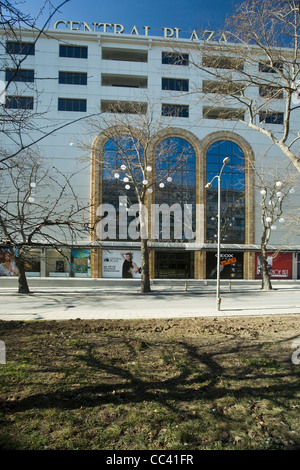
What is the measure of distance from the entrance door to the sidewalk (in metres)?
3.42

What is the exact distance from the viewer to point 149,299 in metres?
16.5

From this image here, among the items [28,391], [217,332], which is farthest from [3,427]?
[217,332]

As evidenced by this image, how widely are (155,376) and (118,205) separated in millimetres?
26044

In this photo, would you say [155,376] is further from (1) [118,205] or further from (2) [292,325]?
(1) [118,205]

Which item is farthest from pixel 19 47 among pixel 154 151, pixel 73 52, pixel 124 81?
pixel 73 52

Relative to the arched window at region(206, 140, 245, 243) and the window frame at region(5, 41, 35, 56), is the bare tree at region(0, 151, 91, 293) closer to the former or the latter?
the window frame at region(5, 41, 35, 56)

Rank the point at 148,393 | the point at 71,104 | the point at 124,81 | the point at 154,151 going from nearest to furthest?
the point at 148,393 < the point at 154,151 < the point at 71,104 < the point at 124,81

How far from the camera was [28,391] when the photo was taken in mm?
3787

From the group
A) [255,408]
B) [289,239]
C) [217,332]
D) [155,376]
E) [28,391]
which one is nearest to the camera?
[255,408]

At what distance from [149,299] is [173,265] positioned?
1464cm

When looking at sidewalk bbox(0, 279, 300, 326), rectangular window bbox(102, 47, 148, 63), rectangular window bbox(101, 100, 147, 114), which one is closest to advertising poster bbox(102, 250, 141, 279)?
sidewalk bbox(0, 279, 300, 326)

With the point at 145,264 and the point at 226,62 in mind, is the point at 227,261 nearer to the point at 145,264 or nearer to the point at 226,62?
the point at 145,264

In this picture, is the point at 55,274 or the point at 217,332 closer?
the point at 217,332

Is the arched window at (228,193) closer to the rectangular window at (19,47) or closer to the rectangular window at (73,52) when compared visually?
the rectangular window at (73,52)
